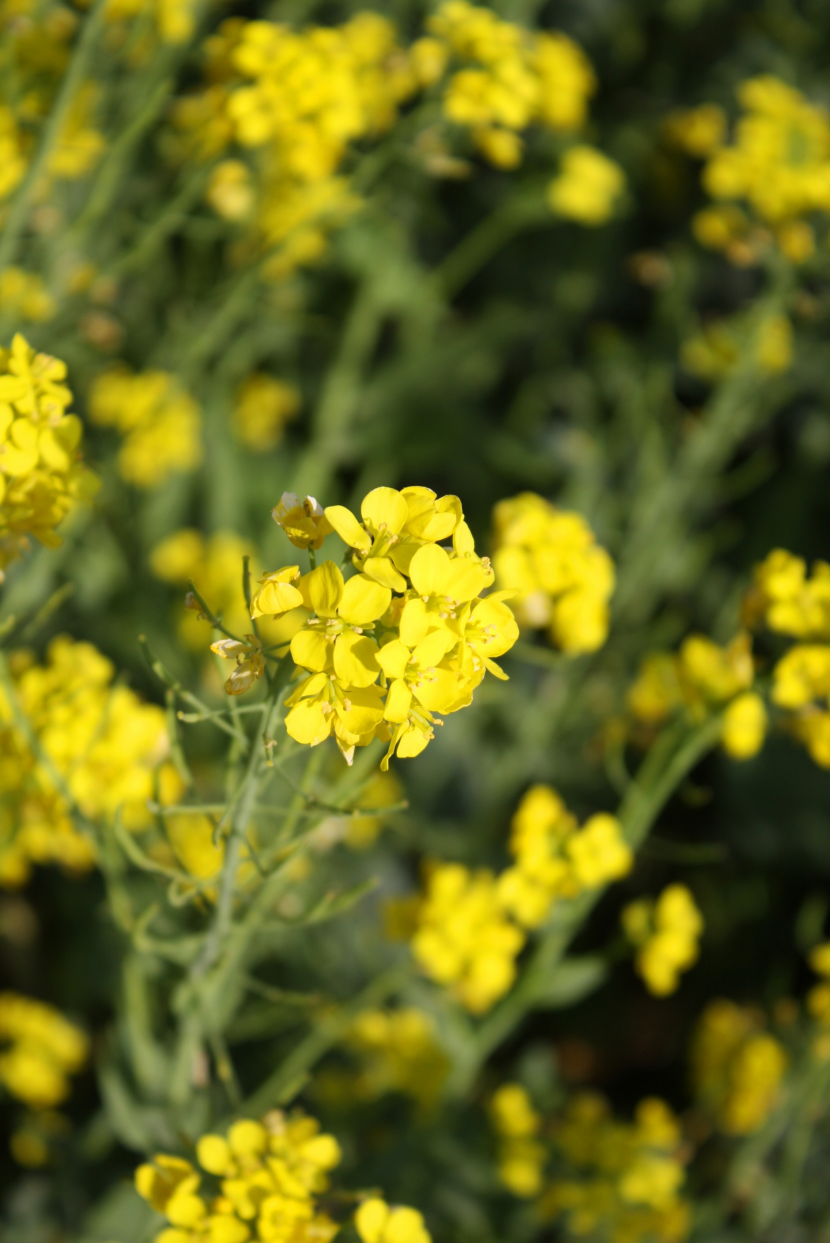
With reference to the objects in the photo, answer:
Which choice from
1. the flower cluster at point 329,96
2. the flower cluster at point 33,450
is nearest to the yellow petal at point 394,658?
the flower cluster at point 33,450

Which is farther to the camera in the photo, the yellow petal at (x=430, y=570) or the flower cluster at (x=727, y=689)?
the flower cluster at (x=727, y=689)

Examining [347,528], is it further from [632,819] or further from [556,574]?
[632,819]

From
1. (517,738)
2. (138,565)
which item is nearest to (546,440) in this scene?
(517,738)

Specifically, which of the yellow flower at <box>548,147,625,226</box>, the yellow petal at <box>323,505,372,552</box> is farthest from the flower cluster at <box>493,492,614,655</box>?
the yellow flower at <box>548,147,625,226</box>

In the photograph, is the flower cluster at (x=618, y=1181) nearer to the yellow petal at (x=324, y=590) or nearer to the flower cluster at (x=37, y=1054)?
the flower cluster at (x=37, y=1054)

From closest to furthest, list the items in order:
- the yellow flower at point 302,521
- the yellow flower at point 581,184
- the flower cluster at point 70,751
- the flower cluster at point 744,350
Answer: the yellow flower at point 302,521
the flower cluster at point 70,751
the flower cluster at point 744,350
the yellow flower at point 581,184

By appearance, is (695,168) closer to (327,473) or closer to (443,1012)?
(327,473)
